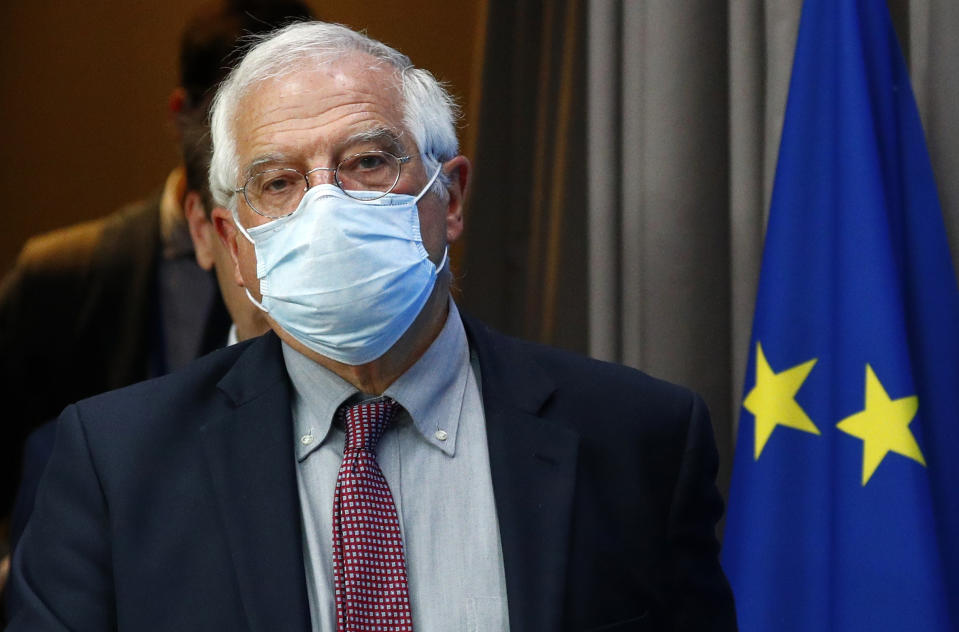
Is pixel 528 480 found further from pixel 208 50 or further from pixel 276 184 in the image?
pixel 208 50

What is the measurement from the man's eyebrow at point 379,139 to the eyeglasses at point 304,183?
0.7 inches

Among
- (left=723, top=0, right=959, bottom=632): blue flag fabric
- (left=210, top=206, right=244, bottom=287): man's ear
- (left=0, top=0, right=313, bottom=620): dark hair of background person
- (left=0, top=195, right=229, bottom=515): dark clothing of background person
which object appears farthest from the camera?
(left=0, top=195, right=229, bottom=515): dark clothing of background person

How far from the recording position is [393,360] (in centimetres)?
205

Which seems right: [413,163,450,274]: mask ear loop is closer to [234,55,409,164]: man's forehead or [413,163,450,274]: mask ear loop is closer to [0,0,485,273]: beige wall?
[234,55,409,164]: man's forehead

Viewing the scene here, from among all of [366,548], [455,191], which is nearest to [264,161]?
[455,191]

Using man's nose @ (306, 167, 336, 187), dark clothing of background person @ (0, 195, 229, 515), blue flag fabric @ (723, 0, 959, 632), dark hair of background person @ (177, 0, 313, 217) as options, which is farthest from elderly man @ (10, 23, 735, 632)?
dark clothing of background person @ (0, 195, 229, 515)

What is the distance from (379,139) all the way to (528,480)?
596mm

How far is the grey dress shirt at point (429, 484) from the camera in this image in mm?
1882

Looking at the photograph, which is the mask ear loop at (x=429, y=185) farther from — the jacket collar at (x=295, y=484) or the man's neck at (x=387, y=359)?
the jacket collar at (x=295, y=484)

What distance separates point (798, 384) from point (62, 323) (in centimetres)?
210

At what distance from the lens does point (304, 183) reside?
6.61 ft

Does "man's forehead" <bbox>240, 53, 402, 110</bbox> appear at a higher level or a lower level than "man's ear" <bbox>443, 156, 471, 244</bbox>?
higher

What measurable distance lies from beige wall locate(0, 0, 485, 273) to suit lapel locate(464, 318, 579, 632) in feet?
6.24

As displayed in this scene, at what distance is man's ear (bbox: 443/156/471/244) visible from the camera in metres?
2.19
